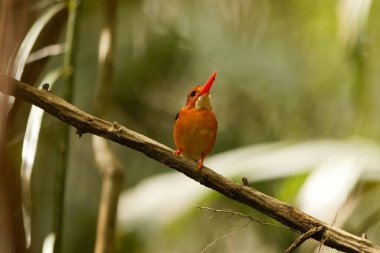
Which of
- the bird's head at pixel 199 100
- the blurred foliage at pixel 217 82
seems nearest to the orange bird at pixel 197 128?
the bird's head at pixel 199 100

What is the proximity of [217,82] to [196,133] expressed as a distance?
231 centimetres

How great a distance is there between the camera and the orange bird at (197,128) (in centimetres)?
174

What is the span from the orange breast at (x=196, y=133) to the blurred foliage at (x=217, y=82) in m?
1.56

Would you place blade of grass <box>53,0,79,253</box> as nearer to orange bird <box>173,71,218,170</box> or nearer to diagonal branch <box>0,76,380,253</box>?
diagonal branch <box>0,76,380,253</box>

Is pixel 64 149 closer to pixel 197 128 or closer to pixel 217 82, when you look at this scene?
pixel 197 128

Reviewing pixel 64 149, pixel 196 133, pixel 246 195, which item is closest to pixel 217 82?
pixel 196 133

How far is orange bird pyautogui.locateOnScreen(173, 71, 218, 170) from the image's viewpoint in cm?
174

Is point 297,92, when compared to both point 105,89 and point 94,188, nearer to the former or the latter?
point 94,188

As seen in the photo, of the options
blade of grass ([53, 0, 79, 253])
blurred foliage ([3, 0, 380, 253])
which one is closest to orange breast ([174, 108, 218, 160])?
blade of grass ([53, 0, 79, 253])

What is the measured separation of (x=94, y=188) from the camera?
3.85 metres

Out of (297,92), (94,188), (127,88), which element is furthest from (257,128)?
(94,188)

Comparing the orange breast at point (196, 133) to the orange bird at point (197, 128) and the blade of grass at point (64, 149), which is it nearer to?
the orange bird at point (197, 128)

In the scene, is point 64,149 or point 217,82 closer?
point 64,149

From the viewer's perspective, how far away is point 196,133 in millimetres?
1754
